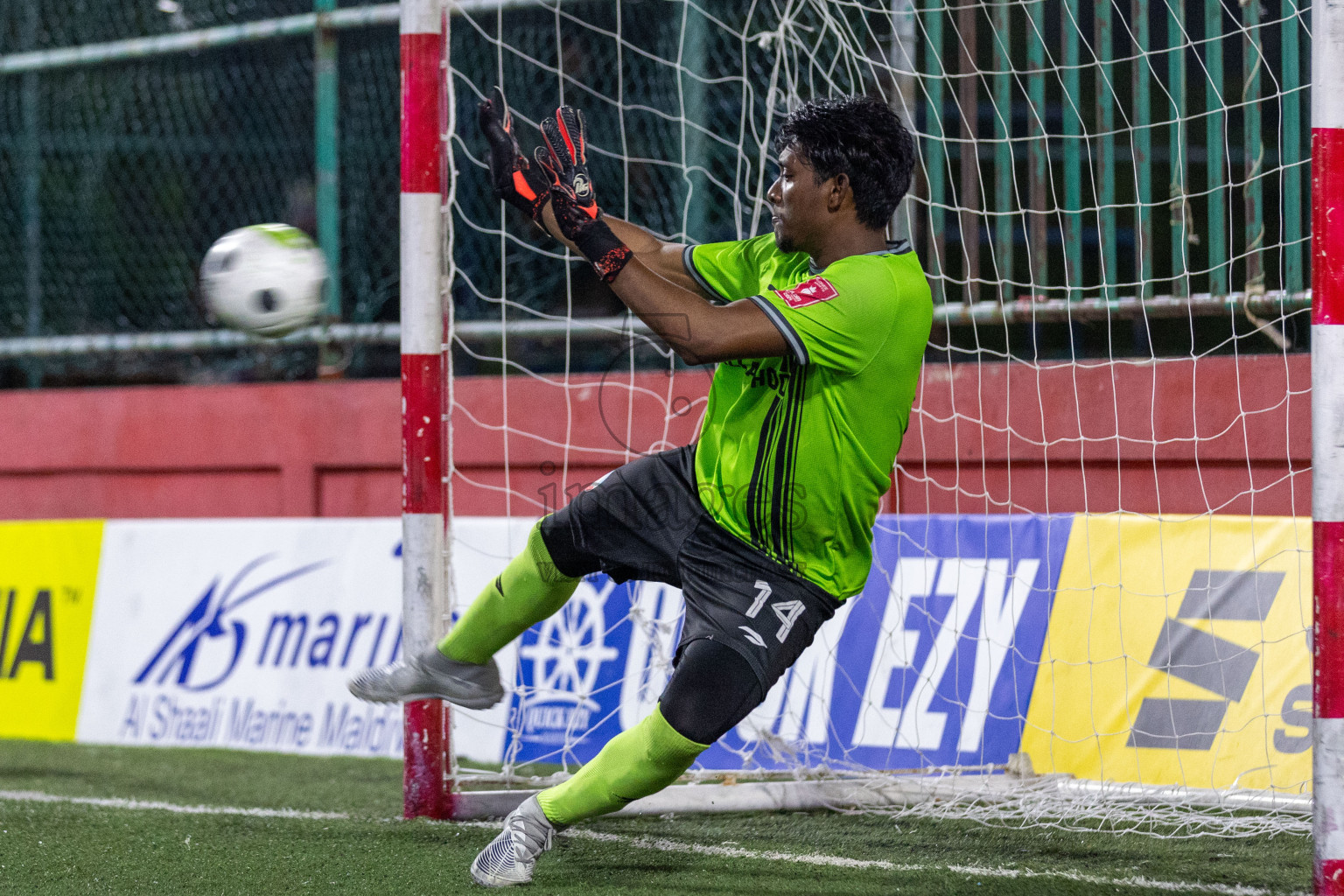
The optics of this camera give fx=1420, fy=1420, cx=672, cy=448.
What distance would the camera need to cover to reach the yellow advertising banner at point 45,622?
21.0 ft

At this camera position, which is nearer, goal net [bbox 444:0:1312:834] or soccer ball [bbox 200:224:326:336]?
soccer ball [bbox 200:224:326:336]

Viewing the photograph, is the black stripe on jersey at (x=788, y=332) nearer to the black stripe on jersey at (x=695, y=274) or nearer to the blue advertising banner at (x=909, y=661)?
the black stripe on jersey at (x=695, y=274)

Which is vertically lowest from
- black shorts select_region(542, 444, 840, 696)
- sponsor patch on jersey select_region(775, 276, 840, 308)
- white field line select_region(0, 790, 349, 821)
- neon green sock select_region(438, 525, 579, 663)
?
white field line select_region(0, 790, 349, 821)

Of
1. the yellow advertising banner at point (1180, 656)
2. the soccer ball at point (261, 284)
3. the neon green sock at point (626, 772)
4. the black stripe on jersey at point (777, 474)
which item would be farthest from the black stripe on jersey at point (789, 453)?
the yellow advertising banner at point (1180, 656)

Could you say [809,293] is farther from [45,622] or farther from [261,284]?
[45,622]

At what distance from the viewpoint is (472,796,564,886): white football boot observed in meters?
3.32

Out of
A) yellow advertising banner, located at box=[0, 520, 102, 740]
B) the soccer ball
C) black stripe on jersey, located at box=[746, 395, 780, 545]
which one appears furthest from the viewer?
yellow advertising banner, located at box=[0, 520, 102, 740]

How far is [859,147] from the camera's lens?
327 cm

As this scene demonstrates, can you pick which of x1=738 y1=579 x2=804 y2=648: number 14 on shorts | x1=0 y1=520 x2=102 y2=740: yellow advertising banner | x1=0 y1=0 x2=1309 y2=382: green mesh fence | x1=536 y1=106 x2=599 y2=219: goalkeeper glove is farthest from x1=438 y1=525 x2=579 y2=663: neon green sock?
x1=0 y1=520 x2=102 y2=740: yellow advertising banner

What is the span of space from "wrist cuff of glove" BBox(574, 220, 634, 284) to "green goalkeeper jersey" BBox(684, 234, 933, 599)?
32cm

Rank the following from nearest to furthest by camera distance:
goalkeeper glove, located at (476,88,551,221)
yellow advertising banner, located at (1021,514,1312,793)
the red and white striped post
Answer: goalkeeper glove, located at (476,88,551,221), the red and white striped post, yellow advertising banner, located at (1021,514,1312,793)

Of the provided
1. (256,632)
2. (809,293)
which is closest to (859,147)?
(809,293)

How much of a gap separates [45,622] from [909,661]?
13.2ft

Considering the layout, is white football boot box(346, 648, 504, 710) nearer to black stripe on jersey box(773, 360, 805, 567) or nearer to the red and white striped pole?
black stripe on jersey box(773, 360, 805, 567)
